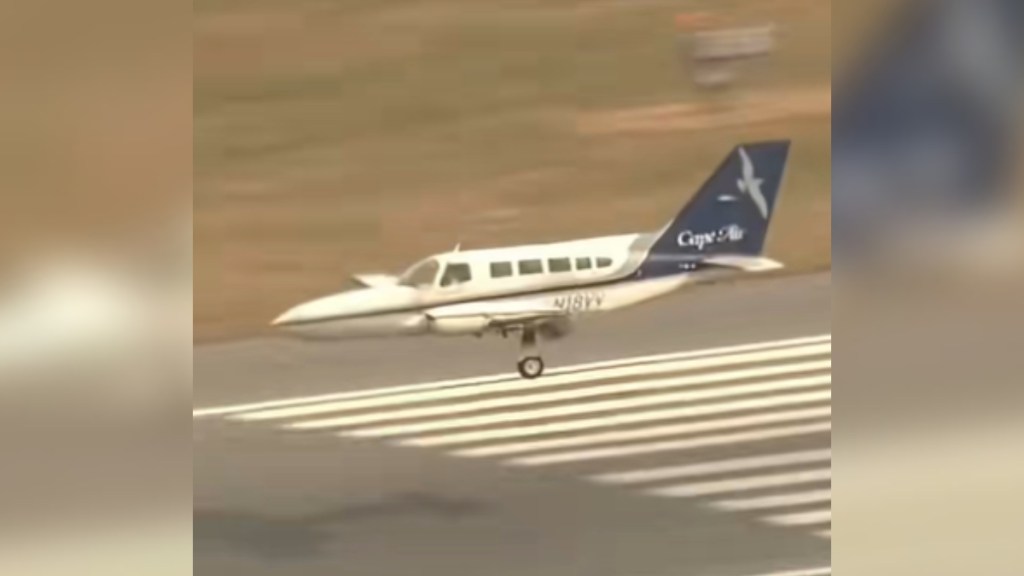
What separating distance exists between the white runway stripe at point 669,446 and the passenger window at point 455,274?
222 millimetres

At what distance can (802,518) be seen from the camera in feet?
5.61

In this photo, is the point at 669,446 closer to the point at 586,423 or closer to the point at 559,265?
the point at 586,423

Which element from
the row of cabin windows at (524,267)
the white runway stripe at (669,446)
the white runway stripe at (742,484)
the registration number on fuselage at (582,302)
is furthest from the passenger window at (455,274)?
the white runway stripe at (742,484)

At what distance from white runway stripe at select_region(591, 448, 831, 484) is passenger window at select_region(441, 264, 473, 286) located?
0.92 feet

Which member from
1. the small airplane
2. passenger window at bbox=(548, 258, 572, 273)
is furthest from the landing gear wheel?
passenger window at bbox=(548, 258, 572, 273)

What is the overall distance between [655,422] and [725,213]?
25 cm

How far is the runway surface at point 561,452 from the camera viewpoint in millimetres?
1607

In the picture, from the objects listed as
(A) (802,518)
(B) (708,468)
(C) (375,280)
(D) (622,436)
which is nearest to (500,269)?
(C) (375,280)
